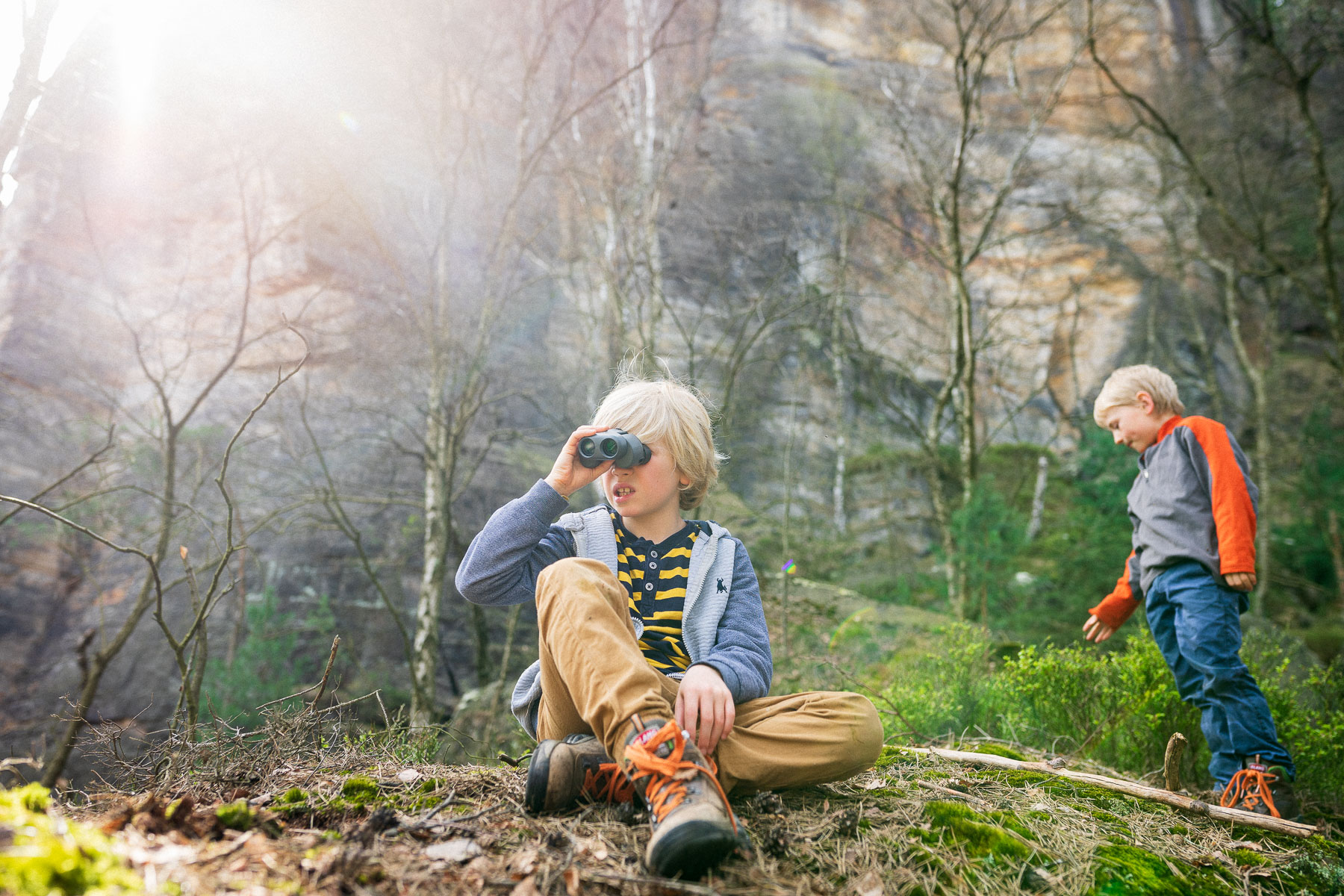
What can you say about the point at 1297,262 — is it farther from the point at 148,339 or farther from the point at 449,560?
the point at 148,339

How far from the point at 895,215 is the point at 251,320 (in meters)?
11.5

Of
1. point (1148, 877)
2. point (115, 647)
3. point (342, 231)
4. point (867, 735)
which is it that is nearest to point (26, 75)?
point (115, 647)

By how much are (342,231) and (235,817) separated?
10.9 m

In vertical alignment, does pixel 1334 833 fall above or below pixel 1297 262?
below

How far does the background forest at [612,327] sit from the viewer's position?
15.5 feet

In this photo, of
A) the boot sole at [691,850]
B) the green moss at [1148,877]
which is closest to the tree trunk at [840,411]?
the green moss at [1148,877]

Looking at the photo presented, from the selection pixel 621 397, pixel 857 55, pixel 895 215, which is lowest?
pixel 621 397

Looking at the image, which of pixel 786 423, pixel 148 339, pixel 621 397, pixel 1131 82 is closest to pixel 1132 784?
pixel 621 397

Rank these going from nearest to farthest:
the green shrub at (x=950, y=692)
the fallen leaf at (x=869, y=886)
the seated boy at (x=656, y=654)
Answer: the fallen leaf at (x=869, y=886) → the seated boy at (x=656, y=654) → the green shrub at (x=950, y=692)

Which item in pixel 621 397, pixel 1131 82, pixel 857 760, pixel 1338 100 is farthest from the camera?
pixel 1131 82

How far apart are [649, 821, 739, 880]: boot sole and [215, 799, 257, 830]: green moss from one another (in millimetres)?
829

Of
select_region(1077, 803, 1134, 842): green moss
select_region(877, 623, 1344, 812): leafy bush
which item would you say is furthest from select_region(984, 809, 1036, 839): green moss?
select_region(877, 623, 1344, 812): leafy bush

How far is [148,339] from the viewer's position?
8.39 m

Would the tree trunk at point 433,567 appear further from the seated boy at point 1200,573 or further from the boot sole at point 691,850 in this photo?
the seated boy at point 1200,573
